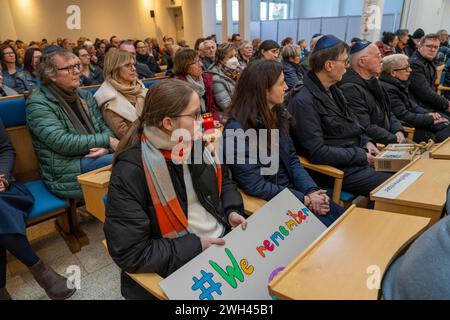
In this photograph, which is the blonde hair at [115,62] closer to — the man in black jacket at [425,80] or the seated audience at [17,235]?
the seated audience at [17,235]

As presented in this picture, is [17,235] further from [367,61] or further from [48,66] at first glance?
[367,61]

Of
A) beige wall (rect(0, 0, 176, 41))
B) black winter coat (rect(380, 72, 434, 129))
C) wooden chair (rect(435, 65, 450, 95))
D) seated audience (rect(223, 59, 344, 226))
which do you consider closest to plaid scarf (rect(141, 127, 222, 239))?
seated audience (rect(223, 59, 344, 226))

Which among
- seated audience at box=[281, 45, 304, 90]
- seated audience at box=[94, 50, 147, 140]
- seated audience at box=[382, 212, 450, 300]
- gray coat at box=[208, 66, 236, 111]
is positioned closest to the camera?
seated audience at box=[382, 212, 450, 300]

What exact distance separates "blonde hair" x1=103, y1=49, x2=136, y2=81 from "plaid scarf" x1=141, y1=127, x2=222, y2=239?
4.30 feet

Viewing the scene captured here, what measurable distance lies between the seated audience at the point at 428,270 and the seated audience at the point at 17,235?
158 cm

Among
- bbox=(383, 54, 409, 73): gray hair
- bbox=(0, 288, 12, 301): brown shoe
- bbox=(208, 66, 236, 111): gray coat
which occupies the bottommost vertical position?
bbox=(0, 288, 12, 301): brown shoe

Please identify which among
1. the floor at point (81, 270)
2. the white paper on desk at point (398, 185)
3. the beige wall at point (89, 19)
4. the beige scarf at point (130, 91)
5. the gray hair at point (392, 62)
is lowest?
the floor at point (81, 270)

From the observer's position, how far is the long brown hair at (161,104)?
1175 mm

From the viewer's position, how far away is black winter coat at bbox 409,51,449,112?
10.9ft

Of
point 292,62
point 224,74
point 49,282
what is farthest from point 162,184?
point 292,62

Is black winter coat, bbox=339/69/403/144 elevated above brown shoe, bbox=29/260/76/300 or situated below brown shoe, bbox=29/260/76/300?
above

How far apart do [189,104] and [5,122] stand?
1.48m

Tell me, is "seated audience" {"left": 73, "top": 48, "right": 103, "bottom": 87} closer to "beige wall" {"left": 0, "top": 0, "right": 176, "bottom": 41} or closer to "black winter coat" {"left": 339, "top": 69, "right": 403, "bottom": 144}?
"black winter coat" {"left": 339, "top": 69, "right": 403, "bottom": 144}

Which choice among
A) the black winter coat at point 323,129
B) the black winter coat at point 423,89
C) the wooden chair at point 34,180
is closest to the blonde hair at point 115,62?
the wooden chair at point 34,180
